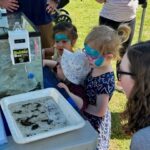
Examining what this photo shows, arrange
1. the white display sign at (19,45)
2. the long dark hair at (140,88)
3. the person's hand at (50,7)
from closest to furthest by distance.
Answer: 1. the long dark hair at (140,88)
2. the white display sign at (19,45)
3. the person's hand at (50,7)

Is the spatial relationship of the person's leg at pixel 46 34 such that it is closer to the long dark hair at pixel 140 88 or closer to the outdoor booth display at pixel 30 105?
the outdoor booth display at pixel 30 105

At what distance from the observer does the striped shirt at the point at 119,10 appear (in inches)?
108

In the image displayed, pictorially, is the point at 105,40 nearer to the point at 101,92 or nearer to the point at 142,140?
the point at 101,92

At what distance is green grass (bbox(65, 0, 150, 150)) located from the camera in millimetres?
2562

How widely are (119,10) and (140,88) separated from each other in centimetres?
158

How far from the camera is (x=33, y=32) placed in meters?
1.45

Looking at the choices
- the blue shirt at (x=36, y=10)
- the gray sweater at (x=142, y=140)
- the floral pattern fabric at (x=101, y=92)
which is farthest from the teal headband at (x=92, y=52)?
the blue shirt at (x=36, y=10)

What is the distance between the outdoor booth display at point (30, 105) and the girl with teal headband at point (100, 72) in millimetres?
256

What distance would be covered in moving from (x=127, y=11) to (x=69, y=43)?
957 mm

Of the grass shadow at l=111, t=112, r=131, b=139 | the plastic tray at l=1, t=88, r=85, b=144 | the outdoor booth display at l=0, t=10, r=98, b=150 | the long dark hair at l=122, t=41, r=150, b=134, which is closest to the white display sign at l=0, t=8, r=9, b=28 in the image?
the outdoor booth display at l=0, t=10, r=98, b=150

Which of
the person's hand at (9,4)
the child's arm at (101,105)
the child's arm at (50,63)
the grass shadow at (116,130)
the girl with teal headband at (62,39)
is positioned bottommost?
the grass shadow at (116,130)

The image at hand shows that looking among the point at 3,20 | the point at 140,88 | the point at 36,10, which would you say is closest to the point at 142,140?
the point at 140,88

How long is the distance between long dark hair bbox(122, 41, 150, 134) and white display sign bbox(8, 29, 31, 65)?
0.43 metres

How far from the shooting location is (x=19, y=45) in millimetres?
1425
